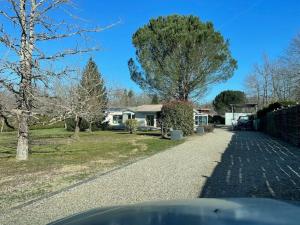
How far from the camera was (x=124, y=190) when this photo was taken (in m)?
9.34

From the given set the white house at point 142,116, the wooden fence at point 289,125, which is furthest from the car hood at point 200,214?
the white house at point 142,116

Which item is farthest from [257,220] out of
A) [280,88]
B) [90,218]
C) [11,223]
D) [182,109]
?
[280,88]

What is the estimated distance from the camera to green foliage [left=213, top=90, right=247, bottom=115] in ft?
278

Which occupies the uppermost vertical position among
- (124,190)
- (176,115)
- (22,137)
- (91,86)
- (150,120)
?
(91,86)

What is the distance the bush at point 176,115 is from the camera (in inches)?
1326

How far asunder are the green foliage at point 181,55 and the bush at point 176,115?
277 inches

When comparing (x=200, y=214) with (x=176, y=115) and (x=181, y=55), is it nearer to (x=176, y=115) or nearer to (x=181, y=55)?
(x=176, y=115)

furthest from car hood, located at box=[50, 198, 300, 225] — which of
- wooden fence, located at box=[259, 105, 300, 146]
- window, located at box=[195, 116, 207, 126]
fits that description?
window, located at box=[195, 116, 207, 126]

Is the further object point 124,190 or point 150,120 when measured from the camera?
point 150,120

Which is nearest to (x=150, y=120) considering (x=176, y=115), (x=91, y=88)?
(x=176, y=115)

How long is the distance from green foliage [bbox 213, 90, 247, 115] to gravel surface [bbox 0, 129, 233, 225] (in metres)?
72.0

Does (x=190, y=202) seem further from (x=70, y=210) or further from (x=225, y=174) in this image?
(x=225, y=174)

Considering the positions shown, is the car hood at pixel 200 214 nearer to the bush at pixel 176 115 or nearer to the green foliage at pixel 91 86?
the green foliage at pixel 91 86

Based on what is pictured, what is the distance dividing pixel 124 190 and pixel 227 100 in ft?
257
